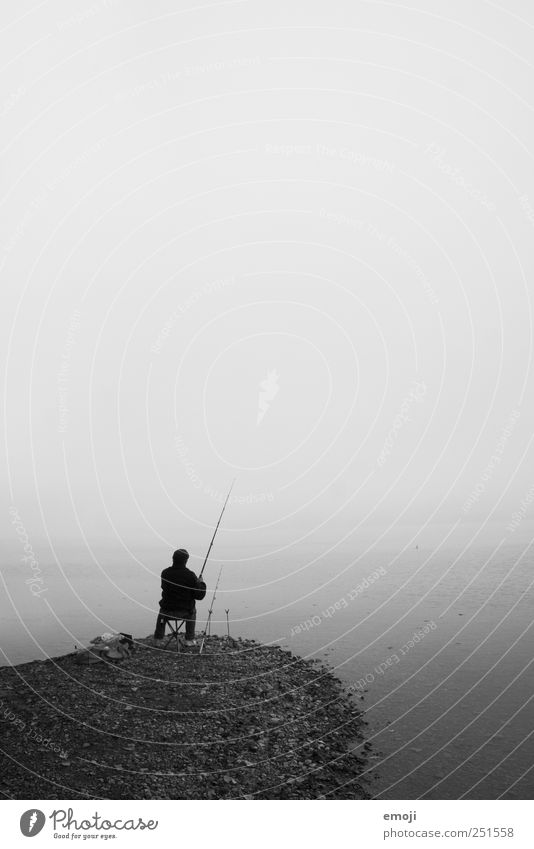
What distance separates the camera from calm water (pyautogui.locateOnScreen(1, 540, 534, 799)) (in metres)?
12.3

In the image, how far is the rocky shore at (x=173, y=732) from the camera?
30.7ft

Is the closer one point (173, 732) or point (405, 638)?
point (173, 732)

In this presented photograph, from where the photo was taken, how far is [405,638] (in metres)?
24.1

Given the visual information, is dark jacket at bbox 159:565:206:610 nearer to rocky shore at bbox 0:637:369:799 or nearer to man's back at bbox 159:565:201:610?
man's back at bbox 159:565:201:610

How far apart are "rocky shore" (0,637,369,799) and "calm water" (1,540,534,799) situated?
4.70ft

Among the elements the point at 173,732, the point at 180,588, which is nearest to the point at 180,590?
the point at 180,588

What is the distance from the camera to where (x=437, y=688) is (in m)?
17.3

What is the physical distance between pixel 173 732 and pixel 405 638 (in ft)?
52.4

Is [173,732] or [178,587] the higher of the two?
[178,587]

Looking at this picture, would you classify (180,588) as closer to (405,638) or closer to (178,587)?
(178,587)

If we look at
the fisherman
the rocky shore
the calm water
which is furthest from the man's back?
the calm water

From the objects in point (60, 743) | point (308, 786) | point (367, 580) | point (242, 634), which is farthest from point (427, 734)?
point (367, 580)

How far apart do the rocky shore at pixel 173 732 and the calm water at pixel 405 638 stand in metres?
1.43
